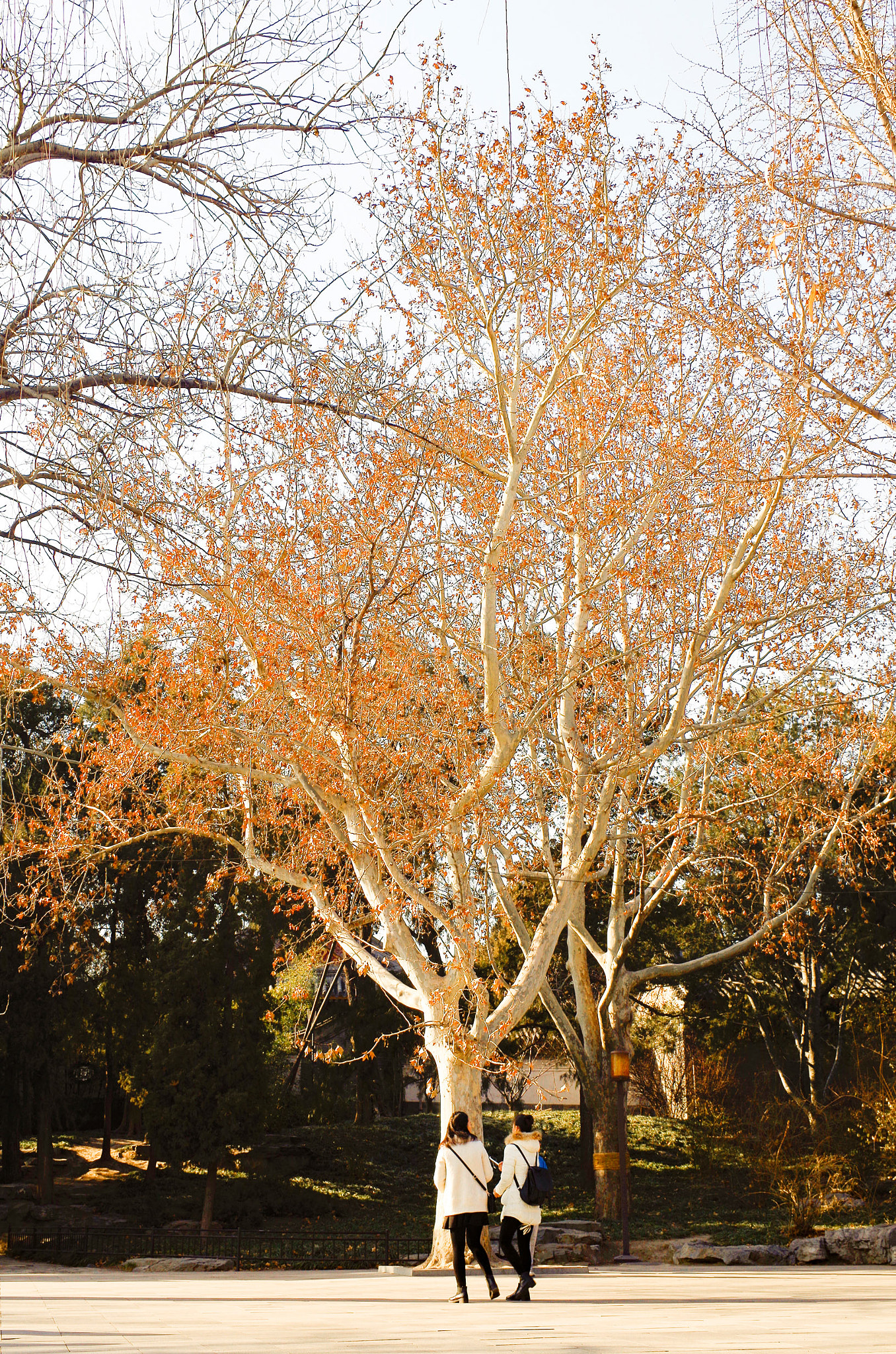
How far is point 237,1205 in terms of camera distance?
70.6ft

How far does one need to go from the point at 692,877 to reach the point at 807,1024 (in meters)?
5.88

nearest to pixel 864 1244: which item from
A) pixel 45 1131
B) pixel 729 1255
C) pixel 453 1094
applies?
pixel 729 1255

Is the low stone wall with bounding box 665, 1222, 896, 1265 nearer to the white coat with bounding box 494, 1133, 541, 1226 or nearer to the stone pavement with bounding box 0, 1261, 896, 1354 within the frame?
the stone pavement with bounding box 0, 1261, 896, 1354

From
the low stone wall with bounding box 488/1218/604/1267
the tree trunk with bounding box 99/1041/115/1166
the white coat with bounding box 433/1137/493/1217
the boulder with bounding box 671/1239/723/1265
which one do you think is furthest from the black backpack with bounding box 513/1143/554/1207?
the tree trunk with bounding box 99/1041/115/1166

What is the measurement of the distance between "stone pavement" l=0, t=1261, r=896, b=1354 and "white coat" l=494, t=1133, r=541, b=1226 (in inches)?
28.1

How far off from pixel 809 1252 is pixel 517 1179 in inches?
319

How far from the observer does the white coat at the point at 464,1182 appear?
9.43 metres

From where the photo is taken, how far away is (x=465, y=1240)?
9883mm

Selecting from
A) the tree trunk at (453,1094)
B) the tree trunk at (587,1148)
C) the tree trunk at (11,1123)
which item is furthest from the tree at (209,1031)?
the tree trunk at (453,1094)

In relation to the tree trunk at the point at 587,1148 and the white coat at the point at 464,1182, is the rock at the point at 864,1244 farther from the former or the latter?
the white coat at the point at 464,1182

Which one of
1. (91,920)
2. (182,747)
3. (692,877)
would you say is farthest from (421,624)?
(91,920)

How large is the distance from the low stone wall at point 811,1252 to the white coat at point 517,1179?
760 centimetres

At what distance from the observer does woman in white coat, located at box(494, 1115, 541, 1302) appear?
9.42 meters

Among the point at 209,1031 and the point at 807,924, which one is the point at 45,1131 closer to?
the point at 209,1031
